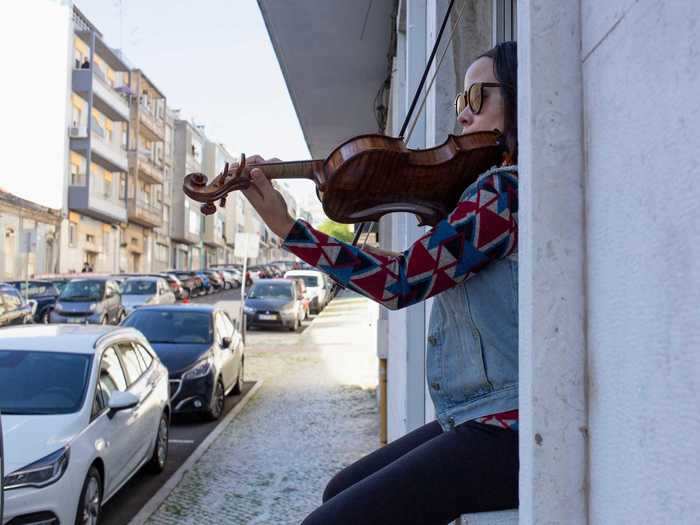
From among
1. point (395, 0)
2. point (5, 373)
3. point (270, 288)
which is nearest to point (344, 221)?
point (5, 373)

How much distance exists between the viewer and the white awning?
741 centimetres

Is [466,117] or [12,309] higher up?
[466,117]

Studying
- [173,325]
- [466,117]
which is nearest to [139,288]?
[173,325]

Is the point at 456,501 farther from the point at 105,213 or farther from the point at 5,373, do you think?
the point at 105,213

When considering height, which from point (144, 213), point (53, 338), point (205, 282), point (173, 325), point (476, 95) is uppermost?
point (144, 213)

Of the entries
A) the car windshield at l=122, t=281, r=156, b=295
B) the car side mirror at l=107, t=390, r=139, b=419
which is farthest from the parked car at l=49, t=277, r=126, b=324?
the car side mirror at l=107, t=390, r=139, b=419

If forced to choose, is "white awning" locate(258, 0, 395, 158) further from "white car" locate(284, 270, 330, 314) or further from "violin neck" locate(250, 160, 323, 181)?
"white car" locate(284, 270, 330, 314)

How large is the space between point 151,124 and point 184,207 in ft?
42.1

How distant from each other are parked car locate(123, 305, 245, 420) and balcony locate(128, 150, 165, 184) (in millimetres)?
43331

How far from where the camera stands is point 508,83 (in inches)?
68.0

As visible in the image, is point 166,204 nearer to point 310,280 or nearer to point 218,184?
point 310,280

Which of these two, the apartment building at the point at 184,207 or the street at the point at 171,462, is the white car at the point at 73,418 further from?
the apartment building at the point at 184,207

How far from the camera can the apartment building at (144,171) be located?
173 feet

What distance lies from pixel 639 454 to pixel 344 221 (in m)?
0.98
